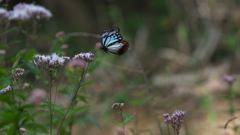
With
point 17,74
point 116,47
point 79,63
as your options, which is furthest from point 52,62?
point 116,47

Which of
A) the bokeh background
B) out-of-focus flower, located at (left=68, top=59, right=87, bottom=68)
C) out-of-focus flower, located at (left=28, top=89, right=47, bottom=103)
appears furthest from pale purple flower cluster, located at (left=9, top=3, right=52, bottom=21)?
the bokeh background

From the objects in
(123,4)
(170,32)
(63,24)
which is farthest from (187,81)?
(63,24)

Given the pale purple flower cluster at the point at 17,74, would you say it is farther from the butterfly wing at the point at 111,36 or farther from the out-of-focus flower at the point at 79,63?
the butterfly wing at the point at 111,36

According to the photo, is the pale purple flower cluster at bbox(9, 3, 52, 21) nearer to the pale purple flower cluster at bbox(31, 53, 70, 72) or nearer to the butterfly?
the butterfly

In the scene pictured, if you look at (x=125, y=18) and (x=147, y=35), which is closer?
(x=147, y=35)

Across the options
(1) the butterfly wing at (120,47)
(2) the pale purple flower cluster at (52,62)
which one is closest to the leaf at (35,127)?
(2) the pale purple flower cluster at (52,62)

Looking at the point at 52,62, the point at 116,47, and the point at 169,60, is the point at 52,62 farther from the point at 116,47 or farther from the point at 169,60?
the point at 169,60

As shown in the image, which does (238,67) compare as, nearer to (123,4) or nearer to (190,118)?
(190,118)
